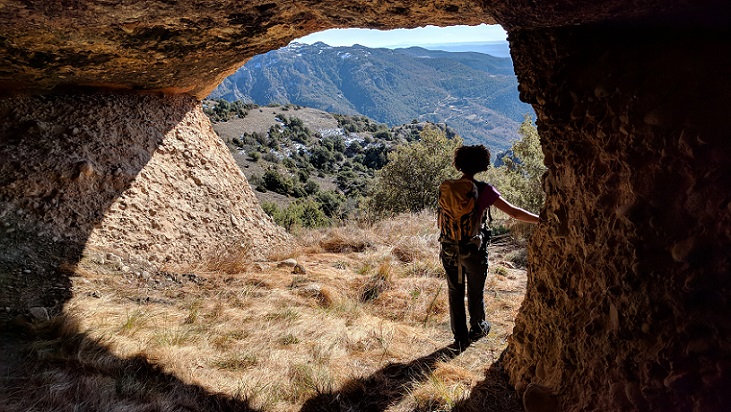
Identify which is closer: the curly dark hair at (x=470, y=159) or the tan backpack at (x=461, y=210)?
the tan backpack at (x=461, y=210)

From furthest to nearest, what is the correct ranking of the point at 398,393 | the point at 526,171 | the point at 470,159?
the point at 526,171
the point at 470,159
the point at 398,393

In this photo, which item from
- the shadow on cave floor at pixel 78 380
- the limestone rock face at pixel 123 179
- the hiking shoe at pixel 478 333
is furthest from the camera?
the limestone rock face at pixel 123 179

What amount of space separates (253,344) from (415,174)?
12.7 metres

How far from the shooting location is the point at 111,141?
4758 mm

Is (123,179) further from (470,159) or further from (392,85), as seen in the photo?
(392,85)

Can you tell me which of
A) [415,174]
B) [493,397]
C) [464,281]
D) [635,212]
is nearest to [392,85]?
[415,174]

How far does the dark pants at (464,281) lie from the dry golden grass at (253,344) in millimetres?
184

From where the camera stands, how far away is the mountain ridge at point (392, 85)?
8538 centimetres

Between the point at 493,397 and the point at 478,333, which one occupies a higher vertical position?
the point at 493,397

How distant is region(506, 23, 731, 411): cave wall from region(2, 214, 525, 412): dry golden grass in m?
0.86

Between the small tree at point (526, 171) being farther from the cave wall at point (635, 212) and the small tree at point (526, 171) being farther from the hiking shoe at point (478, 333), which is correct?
the cave wall at point (635, 212)

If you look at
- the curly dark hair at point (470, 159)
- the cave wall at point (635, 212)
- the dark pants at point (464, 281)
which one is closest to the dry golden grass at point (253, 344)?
the dark pants at point (464, 281)

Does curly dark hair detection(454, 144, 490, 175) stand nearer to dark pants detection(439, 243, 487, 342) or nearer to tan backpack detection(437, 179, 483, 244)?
tan backpack detection(437, 179, 483, 244)

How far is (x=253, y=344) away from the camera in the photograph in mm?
3332
